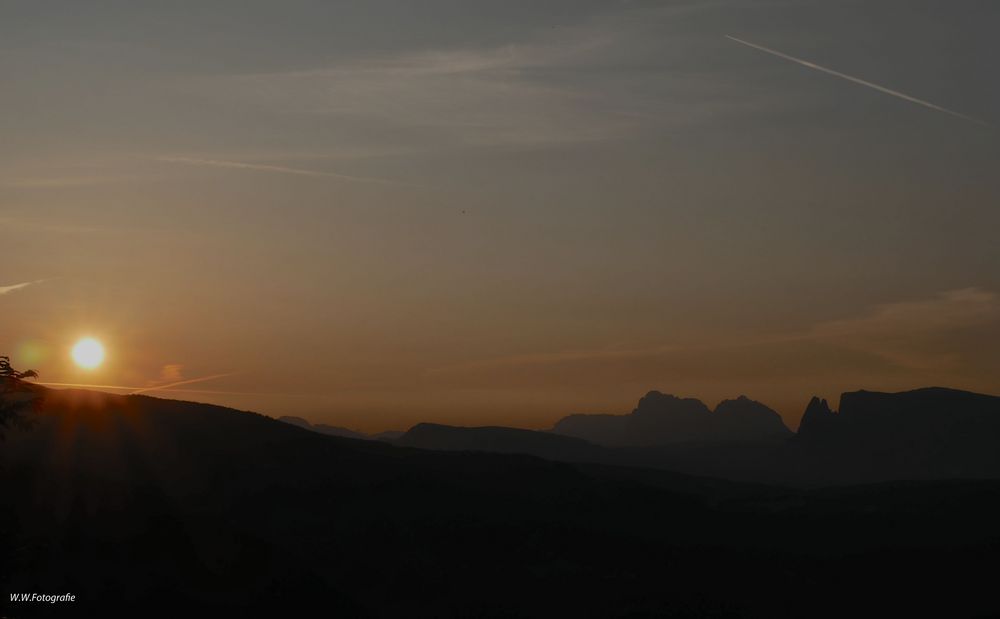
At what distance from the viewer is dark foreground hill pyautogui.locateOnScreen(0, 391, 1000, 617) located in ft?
236

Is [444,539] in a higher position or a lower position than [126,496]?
lower

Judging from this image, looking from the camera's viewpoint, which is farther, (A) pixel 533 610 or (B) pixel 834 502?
(B) pixel 834 502

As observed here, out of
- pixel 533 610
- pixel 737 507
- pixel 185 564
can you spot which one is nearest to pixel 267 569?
pixel 185 564

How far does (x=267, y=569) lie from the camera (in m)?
78.2

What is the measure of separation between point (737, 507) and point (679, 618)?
54841 mm

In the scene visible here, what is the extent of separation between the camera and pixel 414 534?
10500 centimetres

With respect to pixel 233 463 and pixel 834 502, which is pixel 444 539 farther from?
pixel 834 502

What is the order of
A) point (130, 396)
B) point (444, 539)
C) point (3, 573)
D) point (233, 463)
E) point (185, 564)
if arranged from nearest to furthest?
point (3, 573), point (185, 564), point (444, 539), point (233, 463), point (130, 396)

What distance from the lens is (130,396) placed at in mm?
134625

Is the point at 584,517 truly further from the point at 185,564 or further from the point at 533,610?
the point at 185,564

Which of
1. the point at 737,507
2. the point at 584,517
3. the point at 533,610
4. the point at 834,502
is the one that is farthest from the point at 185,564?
the point at 834,502

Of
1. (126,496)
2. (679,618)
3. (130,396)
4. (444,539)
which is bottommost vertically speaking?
(679,618)

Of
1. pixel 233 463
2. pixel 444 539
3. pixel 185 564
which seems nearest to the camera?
pixel 185 564

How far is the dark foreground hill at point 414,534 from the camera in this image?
71812 millimetres
